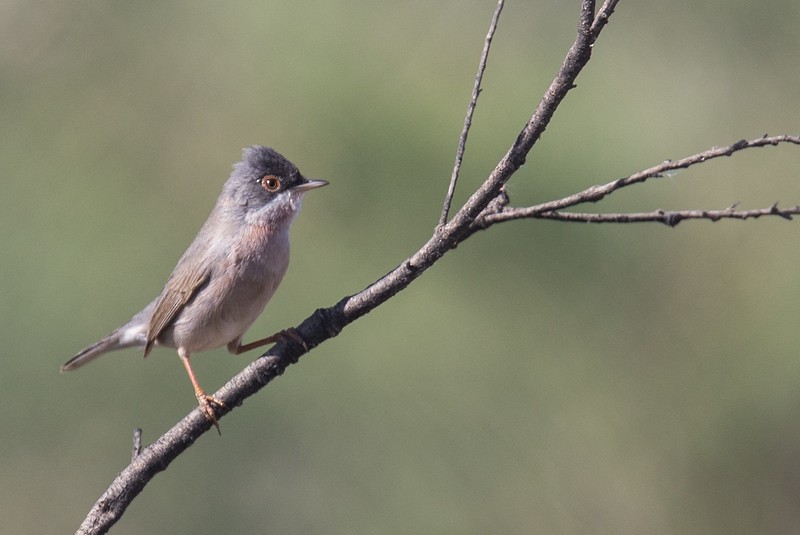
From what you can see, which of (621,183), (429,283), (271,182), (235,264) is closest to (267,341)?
(235,264)

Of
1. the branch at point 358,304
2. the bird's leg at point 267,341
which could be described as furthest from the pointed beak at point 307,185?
the branch at point 358,304

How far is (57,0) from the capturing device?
36.1 ft

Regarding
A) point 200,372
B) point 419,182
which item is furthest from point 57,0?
point 200,372

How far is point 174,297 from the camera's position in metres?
4.88

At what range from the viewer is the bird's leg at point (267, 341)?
2.80 m

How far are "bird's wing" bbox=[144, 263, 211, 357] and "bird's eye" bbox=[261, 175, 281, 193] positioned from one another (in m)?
0.53

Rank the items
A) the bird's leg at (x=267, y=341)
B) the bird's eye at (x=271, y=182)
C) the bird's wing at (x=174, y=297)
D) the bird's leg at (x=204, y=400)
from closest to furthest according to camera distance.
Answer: the bird's leg at (x=267, y=341) → the bird's leg at (x=204, y=400) → the bird's wing at (x=174, y=297) → the bird's eye at (x=271, y=182)

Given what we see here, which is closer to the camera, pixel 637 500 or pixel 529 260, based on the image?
pixel 637 500

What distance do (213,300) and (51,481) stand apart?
3.38 meters

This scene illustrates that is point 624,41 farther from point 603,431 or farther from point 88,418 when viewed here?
point 88,418

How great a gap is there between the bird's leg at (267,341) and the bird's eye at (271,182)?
32.0 inches

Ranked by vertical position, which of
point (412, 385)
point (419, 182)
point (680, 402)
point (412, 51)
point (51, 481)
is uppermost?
point (412, 51)

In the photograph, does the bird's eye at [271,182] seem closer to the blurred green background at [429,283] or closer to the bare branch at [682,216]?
the blurred green background at [429,283]

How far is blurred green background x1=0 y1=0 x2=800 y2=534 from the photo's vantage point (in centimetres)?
706
